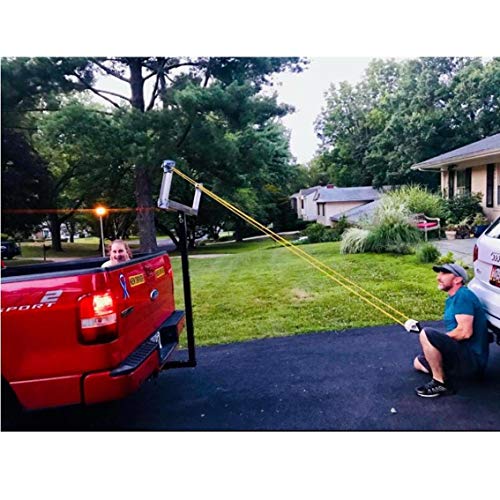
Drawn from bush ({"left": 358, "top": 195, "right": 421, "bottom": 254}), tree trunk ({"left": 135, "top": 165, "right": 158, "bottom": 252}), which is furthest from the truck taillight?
bush ({"left": 358, "top": 195, "right": 421, "bottom": 254})

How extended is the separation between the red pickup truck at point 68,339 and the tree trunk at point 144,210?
0.93 metres

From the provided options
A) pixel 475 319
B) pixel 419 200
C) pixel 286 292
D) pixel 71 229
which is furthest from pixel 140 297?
pixel 419 200

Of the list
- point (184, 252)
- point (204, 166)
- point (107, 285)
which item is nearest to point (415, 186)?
point (204, 166)

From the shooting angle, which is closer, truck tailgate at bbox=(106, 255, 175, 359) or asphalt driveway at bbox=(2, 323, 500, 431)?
truck tailgate at bbox=(106, 255, 175, 359)

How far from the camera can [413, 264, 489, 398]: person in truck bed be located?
234cm

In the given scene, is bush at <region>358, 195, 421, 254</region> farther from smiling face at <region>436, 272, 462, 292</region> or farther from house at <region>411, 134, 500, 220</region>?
smiling face at <region>436, 272, 462, 292</region>

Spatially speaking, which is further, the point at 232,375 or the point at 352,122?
the point at 352,122

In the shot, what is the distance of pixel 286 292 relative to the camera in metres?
3.02

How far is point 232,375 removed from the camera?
2.70 metres

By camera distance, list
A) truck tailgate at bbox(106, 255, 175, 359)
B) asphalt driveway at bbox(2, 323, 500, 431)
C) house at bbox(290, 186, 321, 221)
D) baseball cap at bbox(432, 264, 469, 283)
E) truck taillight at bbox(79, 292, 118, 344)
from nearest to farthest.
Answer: truck taillight at bbox(79, 292, 118, 344), truck tailgate at bbox(106, 255, 175, 359), asphalt driveway at bbox(2, 323, 500, 431), baseball cap at bbox(432, 264, 469, 283), house at bbox(290, 186, 321, 221)

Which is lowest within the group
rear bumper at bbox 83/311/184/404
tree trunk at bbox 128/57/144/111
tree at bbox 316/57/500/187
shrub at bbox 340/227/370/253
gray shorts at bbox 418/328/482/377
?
gray shorts at bbox 418/328/482/377

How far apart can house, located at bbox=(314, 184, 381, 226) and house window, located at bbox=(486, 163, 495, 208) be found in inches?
27.4
